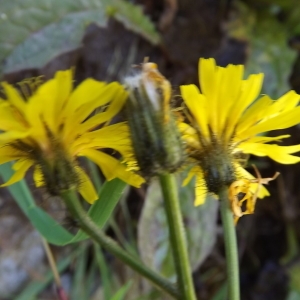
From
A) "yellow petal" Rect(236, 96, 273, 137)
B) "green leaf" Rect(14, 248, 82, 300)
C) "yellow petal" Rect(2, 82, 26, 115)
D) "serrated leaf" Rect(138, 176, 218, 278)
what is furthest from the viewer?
"green leaf" Rect(14, 248, 82, 300)

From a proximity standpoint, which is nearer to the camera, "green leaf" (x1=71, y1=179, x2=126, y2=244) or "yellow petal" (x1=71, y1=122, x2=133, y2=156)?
"yellow petal" (x1=71, y1=122, x2=133, y2=156)

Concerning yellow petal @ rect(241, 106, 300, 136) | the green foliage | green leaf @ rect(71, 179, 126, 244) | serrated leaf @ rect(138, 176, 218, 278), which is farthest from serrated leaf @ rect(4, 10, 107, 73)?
yellow petal @ rect(241, 106, 300, 136)

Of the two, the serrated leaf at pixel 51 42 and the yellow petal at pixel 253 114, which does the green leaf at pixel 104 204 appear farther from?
the serrated leaf at pixel 51 42

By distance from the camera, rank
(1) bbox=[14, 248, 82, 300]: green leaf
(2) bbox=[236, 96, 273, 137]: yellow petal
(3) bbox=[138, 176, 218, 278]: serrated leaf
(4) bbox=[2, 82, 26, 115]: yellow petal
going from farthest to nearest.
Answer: (1) bbox=[14, 248, 82, 300]: green leaf → (3) bbox=[138, 176, 218, 278]: serrated leaf → (2) bbox=[236, 96, 273, 137]: yellow petal → (4) bbox=[2, 82, 26, 115]: yellow petal

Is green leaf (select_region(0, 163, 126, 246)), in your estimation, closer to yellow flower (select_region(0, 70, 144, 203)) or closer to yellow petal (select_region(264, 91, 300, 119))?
yellow flower (select_region(0, 70, 144, 203))

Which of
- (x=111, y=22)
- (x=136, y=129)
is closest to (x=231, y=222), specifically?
(x=136, y=129)

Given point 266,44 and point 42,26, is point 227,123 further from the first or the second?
point 266,44

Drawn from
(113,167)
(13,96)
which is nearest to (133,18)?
(113,167)
